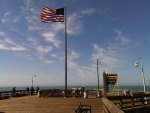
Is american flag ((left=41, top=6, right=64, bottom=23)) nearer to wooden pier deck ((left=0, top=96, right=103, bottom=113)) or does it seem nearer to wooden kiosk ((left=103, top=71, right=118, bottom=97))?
wooden kiosk ((left=103, top=71, right=118, bottom=97))

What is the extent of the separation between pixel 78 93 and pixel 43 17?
1393cm

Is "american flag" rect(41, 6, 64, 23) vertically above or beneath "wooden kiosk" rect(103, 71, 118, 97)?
above

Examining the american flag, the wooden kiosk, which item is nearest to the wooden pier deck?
the wooden kiosk

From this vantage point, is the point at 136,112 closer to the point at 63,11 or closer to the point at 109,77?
the point at 109,77

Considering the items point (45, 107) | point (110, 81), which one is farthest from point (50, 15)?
point (45, 107)

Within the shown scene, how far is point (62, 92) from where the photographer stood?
87.0 ft

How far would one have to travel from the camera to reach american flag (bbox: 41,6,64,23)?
2362 centimetres

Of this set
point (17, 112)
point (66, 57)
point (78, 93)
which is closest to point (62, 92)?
point (78, 93)

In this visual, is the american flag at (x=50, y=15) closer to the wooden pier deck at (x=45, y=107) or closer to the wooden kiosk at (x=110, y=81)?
the wooden kiosk at (x=110, y=81)

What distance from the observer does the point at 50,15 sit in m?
23.9

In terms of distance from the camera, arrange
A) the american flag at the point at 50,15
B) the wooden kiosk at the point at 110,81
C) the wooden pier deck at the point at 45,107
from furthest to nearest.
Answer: the american flag at the point at 50,15
the wooden kiosk at the point at 110,81
the wooden pier deck at the point at 45,107

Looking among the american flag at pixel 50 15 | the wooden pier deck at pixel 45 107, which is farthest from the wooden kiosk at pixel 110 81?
the american flag at pixel 50 15

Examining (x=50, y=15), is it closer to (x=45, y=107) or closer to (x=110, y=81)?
(x=110, y=81)

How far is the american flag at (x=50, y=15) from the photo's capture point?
23.6m
